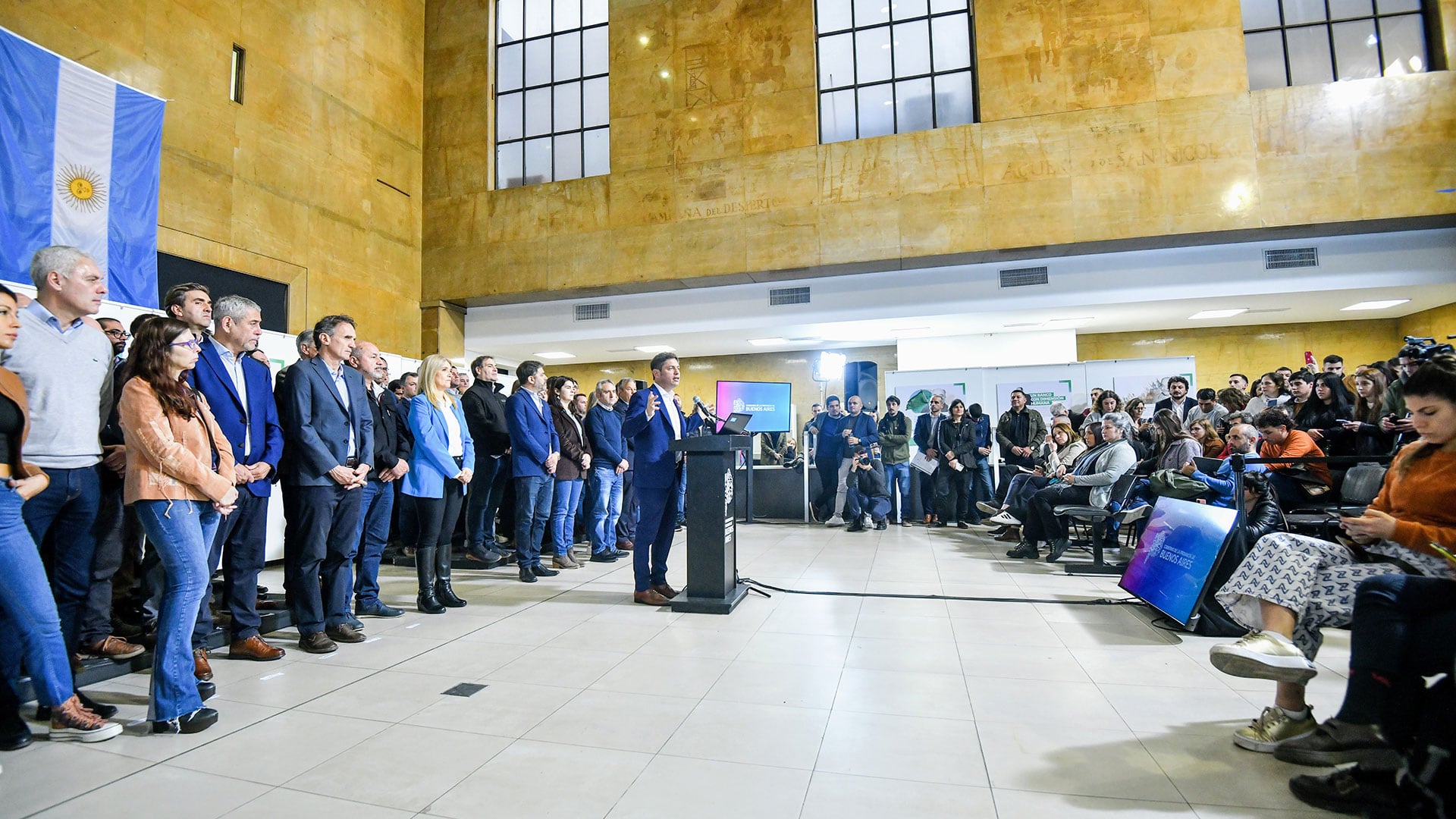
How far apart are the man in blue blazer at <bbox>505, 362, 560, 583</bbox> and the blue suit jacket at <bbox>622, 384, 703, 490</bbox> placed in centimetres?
117

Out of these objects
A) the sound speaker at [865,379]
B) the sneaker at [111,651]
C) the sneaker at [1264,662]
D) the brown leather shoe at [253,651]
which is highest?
the sound speaker at [865,379]

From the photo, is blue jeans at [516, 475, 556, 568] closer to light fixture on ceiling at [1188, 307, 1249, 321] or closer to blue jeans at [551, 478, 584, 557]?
blue jeans at [551, 478, 584, 557]

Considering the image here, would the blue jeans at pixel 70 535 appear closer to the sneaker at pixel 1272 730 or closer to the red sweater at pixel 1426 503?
the sneaker at pixel 1272 730

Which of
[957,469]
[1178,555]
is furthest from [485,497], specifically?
[957,469]

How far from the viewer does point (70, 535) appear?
8.45ft

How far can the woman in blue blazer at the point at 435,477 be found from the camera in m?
4.02

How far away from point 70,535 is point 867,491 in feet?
23.4

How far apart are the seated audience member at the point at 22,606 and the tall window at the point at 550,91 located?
943 centimetres

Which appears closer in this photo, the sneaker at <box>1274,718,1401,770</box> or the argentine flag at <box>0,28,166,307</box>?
the sneaker at <box>1274,718,1401,770</box>

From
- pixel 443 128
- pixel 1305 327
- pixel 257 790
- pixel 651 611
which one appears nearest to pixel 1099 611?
pixel 651 611

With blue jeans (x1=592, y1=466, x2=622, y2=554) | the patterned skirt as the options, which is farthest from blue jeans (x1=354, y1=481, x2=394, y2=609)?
the patterned skirt

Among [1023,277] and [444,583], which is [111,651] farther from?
[1023,277]

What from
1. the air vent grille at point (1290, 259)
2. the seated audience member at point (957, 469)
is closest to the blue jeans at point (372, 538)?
the seated audience member at point (957, 469)

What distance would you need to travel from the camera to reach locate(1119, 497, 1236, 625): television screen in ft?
11.3
